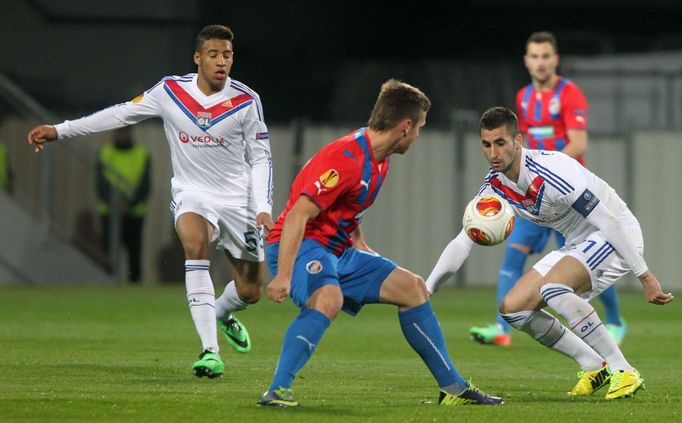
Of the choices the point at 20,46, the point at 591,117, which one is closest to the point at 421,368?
the point at 591,117

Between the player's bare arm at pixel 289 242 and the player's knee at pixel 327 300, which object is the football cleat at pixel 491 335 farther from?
the player's bare arm at pixel 289 242

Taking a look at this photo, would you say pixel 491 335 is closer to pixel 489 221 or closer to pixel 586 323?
pixel 586 323

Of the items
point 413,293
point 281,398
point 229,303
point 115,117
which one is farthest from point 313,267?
point 229,303

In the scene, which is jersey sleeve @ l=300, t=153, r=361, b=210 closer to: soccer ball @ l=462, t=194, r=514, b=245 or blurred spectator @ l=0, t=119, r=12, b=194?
soccer ball @ l=462, t=194, r=514, b=245

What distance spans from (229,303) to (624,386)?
3.19 m

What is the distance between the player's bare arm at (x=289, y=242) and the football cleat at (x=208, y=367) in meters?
1.85

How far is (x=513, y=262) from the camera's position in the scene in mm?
11852

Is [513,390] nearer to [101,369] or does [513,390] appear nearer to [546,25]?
[101,369]

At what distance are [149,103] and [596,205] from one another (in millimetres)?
3077

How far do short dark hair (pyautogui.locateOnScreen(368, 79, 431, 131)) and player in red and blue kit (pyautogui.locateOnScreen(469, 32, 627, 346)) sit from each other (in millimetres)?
4759

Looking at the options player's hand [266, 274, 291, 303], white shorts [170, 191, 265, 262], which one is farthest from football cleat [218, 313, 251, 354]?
player's hand [266, 274, 291, 303]

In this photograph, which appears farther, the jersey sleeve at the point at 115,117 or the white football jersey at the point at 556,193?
the jersey sleeve at the point at 115,117

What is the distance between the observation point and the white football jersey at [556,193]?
318 inches

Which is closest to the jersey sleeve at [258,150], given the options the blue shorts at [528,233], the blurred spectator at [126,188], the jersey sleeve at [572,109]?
the blue shorts at [528,233]
